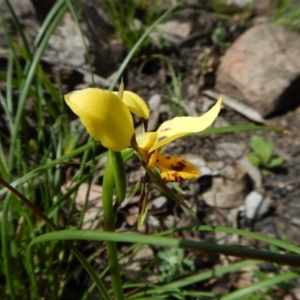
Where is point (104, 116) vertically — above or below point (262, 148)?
above

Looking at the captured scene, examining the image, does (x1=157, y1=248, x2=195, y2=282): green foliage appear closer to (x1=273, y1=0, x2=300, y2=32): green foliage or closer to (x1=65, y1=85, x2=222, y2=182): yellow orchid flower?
(x1=65, y1=85, x2=222, y2=182): yellow orchid flower

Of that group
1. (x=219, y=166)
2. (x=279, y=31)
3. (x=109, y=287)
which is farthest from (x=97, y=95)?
(x=279, y=31)

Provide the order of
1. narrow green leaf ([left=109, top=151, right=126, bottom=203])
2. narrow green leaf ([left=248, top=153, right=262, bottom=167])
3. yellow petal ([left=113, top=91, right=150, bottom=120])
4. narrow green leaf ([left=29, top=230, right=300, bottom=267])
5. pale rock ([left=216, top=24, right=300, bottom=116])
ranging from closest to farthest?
1. narrow green leaf ([left=29, top=230, right=300, bottom=267])
2. narrow green leaf ([left=109, top=151, right=126, bottom=203])
3. yellow petal ([left=113, top=91, right=150, bottom=120])
4. narrow green leaf ([left=248, top=153, right=262, bottom=167])
5. pale rock ([left=216, top=24, right=300, bottom=116])

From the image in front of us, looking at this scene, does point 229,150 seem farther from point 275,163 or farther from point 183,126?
point 183,126

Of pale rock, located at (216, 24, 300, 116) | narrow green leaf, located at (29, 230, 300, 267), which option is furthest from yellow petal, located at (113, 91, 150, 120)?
pale rock, located at (216, 24, 300, 116)

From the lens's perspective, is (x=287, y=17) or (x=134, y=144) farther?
(x=287, y=17)

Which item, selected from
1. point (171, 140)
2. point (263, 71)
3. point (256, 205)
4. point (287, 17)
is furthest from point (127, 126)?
point (287, 17)

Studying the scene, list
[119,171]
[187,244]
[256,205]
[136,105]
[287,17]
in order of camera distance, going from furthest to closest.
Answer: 1. [287,17]
2. [256,205]
3. [136,105]
4. [119,171]
5. [187,244]

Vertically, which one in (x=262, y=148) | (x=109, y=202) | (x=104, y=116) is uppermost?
(x=104, y=116)
